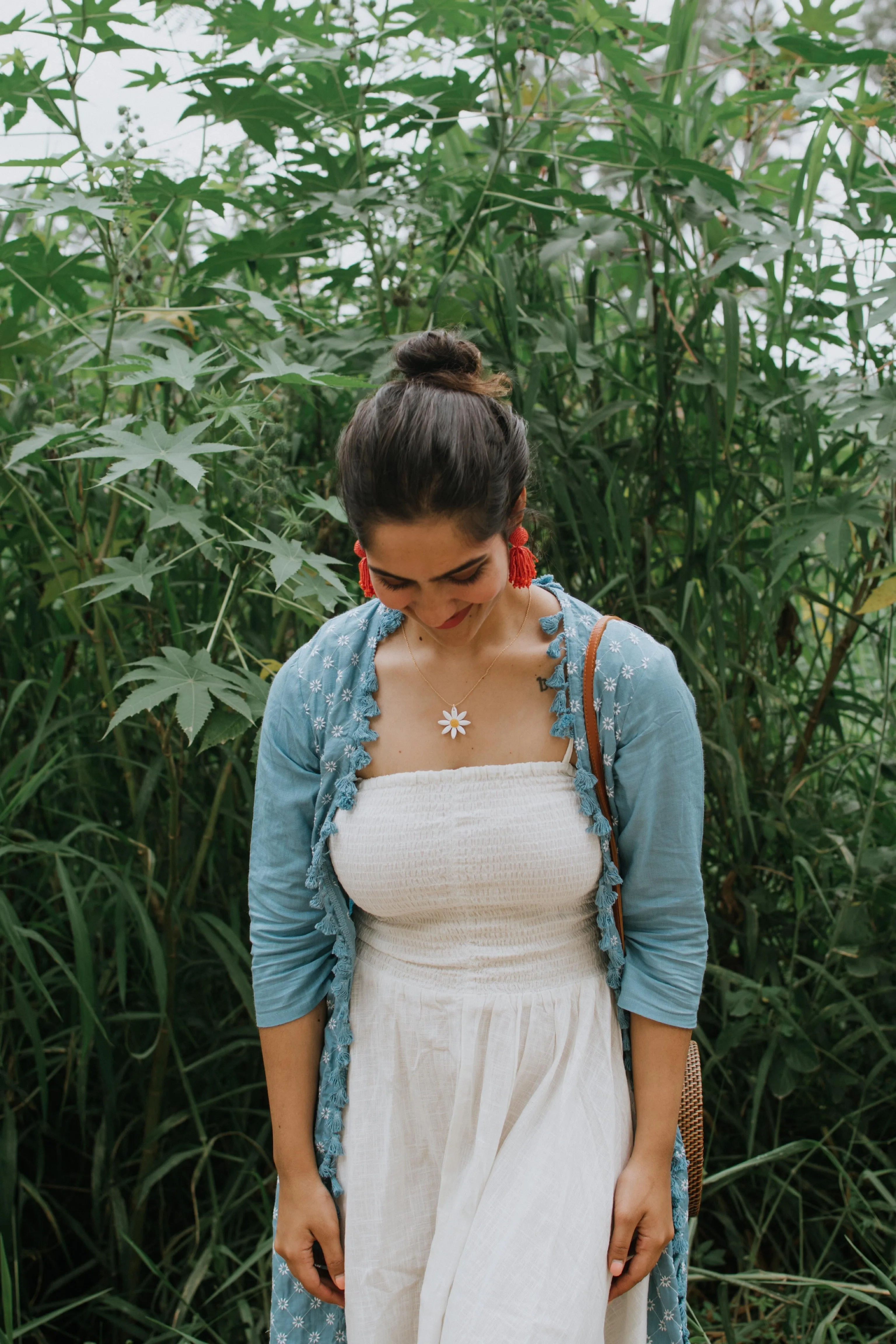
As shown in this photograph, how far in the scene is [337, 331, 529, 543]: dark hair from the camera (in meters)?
1.17

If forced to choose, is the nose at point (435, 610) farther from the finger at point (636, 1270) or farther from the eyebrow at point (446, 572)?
the finger at point (636, 1270)

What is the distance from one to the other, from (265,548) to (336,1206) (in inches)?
33.1

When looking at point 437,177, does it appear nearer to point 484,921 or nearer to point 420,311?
point 420,311

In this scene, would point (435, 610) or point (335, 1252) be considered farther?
point (335, 1252)

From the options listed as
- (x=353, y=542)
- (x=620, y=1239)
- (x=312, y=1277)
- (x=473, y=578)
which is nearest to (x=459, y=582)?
(x=473, y=578)

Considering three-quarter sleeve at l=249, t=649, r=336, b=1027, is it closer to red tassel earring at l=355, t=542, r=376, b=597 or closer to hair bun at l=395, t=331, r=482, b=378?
red tassel earring at l=355, t=542, r=376, b=597

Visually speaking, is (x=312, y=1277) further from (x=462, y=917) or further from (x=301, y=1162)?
(x=462, y=917)

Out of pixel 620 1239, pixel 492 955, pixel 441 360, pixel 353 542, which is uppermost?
pixel 441 360

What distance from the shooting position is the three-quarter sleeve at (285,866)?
1358 millimetres

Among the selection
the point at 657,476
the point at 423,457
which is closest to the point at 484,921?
the point at 423,457

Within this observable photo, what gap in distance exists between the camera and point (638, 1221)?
4.22 feet

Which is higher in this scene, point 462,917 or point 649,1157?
point 462,917

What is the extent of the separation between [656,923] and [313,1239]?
0.58 metres

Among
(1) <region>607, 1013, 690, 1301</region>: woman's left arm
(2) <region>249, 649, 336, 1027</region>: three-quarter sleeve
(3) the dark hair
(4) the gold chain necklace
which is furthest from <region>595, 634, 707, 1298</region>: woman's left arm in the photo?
(2) <region>249, 649, 336, 1027</region>: three-quarter sleeve
